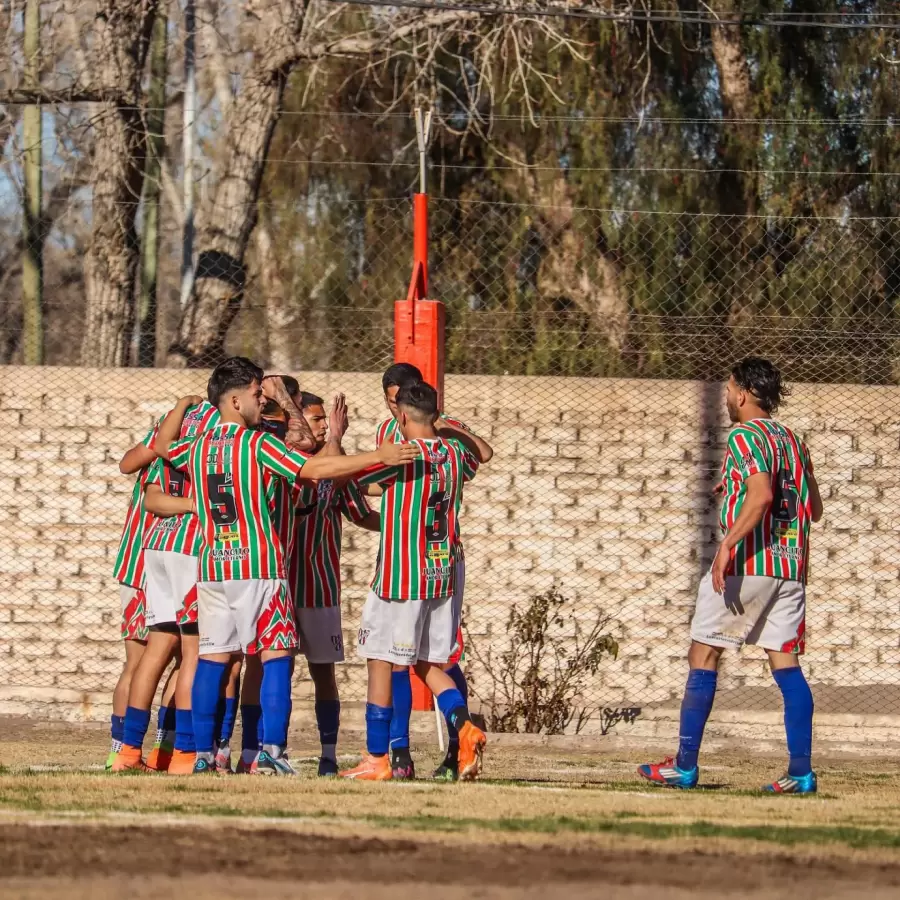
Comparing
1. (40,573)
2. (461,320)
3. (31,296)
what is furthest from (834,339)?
(31,296)

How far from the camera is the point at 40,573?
37.4ft

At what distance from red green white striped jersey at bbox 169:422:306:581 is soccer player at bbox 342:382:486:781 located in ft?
1.55

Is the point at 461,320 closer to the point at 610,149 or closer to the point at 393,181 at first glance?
the point at 610,149

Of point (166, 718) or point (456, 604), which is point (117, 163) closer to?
point (166, 718)

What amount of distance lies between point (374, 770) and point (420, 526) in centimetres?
110

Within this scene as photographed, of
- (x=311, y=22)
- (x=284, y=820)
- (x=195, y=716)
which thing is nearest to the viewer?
(x=284, y=820)

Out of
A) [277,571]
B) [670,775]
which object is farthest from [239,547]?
[670,775]

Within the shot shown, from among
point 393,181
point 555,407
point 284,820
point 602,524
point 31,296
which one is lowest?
point 284,820

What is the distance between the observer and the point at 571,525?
1123 centimetres

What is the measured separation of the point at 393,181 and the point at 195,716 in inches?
460

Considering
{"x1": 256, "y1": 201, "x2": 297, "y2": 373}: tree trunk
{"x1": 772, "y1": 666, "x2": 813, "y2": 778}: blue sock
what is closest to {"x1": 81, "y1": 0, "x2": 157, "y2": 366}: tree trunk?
{"x1": 256, "y1": 201, "x2": 297, "y2": 373}: tree trunk

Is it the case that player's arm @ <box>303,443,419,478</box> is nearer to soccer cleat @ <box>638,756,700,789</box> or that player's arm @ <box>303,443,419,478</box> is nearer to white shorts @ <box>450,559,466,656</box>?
white shorts @ <box>450,559,466,656</box>

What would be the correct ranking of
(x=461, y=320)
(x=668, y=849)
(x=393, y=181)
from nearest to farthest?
(x=668, y=849)
(x=461, y=320)
(x=393, y=181)

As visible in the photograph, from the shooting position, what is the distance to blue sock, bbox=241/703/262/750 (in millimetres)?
7754
